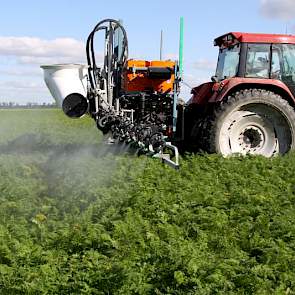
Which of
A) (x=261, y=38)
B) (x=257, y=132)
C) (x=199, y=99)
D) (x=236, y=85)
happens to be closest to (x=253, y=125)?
(x=257, y=132)

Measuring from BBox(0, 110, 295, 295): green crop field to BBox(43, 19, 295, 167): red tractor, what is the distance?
2.56 feet

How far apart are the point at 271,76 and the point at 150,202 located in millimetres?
4171

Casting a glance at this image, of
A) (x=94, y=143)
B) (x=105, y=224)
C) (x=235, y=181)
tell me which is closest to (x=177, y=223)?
(x=105, y=224)

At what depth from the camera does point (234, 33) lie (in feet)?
31.1

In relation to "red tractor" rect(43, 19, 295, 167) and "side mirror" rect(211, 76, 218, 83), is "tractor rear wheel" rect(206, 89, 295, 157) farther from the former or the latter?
"side mirror" rect(211, 76, 218, 83)

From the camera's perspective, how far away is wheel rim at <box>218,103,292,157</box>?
30.2 feet

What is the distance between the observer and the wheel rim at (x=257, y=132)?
920 cm

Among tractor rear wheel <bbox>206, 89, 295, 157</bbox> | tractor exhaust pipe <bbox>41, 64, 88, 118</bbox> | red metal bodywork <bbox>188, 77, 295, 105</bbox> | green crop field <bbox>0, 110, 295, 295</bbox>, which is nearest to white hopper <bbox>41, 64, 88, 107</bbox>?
tractor exhaust pipe <bbox>41, 64, 88, 118</bbox>

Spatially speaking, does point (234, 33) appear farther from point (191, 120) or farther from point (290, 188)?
point (290, 188)

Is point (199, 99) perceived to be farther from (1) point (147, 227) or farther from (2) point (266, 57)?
(1) point (147, 227)

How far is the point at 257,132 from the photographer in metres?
9.37

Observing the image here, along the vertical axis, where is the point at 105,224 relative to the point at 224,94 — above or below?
below

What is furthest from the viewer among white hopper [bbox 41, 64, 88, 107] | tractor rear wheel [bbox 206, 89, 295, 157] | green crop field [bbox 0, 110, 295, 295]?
white hopper [bbox 41, 64, 88, 107]

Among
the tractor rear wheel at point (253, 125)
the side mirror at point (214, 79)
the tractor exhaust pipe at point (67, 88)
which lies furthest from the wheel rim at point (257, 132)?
the tractor exhaust pipe at point (67, 88)
